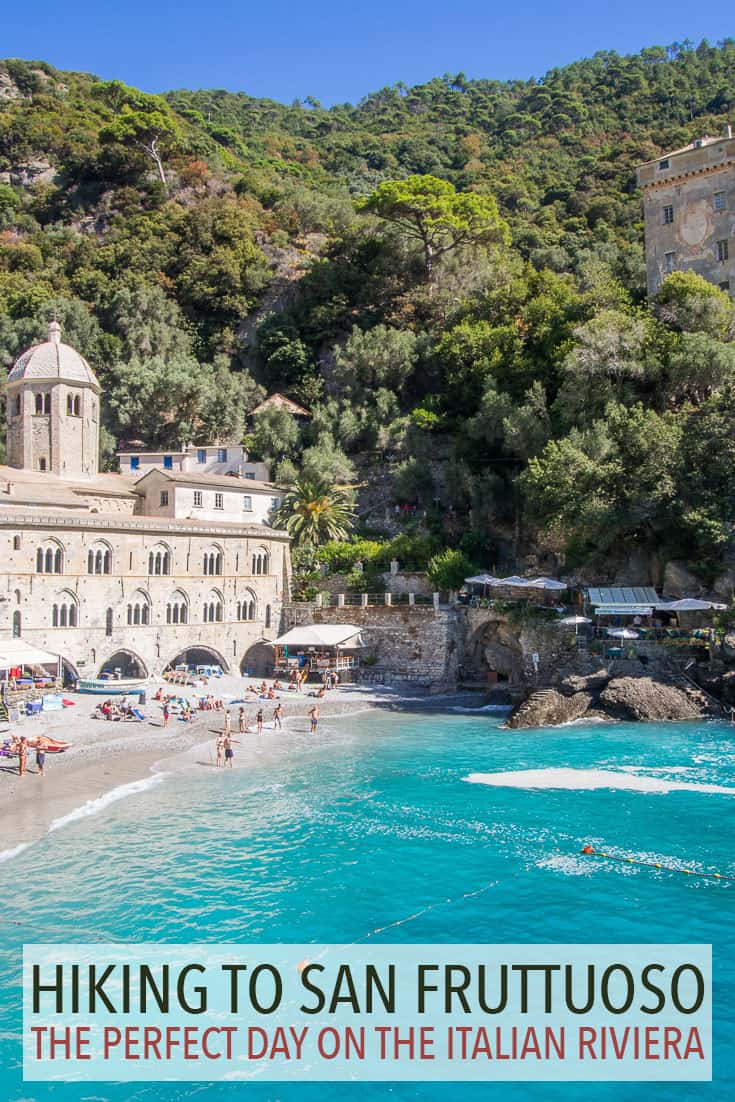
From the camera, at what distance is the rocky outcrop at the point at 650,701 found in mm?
34562

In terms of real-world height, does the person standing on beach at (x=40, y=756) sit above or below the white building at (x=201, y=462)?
below

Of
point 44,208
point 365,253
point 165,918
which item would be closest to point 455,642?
point 165,918

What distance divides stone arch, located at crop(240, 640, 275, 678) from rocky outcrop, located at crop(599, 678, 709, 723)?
17.9m

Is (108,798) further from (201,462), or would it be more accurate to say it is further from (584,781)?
(201,462)

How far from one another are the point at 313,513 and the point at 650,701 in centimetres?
2172

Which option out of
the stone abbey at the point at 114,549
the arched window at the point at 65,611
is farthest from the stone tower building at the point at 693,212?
the arched window at the point at 65,611

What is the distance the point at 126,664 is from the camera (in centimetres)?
4153

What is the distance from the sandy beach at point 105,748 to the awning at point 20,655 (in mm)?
2212

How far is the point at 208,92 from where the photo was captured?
481ft

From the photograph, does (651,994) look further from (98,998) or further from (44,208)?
(44,208)

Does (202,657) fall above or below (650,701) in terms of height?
above

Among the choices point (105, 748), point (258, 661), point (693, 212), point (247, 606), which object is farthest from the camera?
point (693, 212)

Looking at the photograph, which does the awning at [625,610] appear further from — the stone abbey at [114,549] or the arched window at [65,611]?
the arched window at [65,611]

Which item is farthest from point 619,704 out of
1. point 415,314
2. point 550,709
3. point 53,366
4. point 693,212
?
point 415,314
